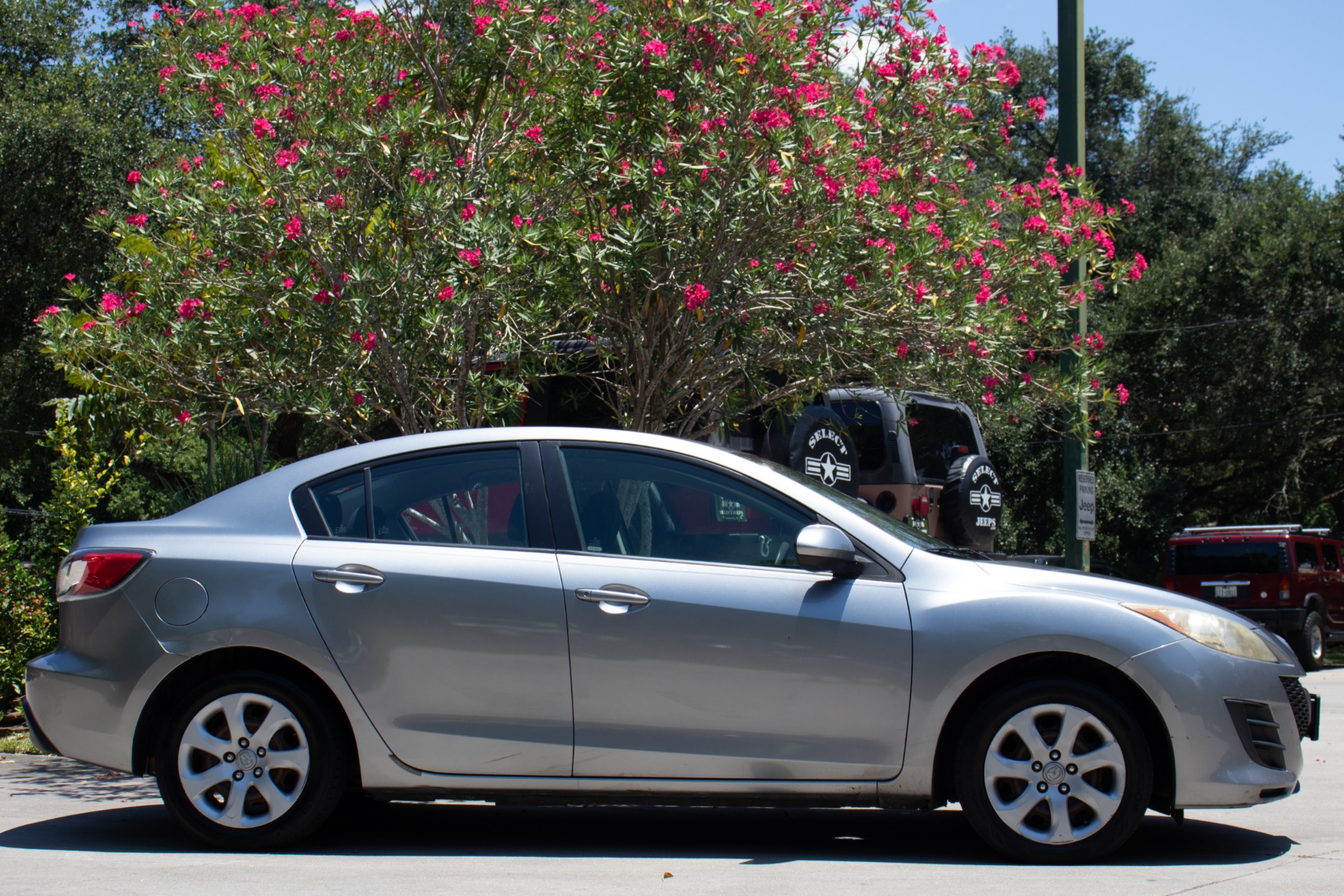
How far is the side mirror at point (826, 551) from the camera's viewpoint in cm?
471

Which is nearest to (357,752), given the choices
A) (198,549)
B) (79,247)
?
(198,549)

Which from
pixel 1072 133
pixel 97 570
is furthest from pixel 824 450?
pixel 97 570

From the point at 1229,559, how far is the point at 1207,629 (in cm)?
1452

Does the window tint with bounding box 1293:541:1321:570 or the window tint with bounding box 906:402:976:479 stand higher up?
the window tint with bounding box 906:402:976:479

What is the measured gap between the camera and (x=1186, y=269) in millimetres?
27734

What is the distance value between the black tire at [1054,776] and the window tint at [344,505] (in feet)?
7.85

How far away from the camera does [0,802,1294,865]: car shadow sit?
504cm

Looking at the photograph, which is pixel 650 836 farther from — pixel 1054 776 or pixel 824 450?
pixel 824 450

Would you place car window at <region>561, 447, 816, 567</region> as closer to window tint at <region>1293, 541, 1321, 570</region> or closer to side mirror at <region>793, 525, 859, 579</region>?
side mirror at <region>793, 525, 859, 579</region>

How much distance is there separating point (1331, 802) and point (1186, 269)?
23.2 meters

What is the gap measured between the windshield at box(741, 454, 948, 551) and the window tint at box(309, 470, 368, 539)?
1.51 meters

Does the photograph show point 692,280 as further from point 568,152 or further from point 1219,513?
point 1219,513

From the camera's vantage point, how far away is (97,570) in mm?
5070

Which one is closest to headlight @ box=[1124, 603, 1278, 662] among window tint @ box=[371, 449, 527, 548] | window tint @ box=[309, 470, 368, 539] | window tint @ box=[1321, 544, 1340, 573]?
window tint @ box=[371, 449, 527, 548]
